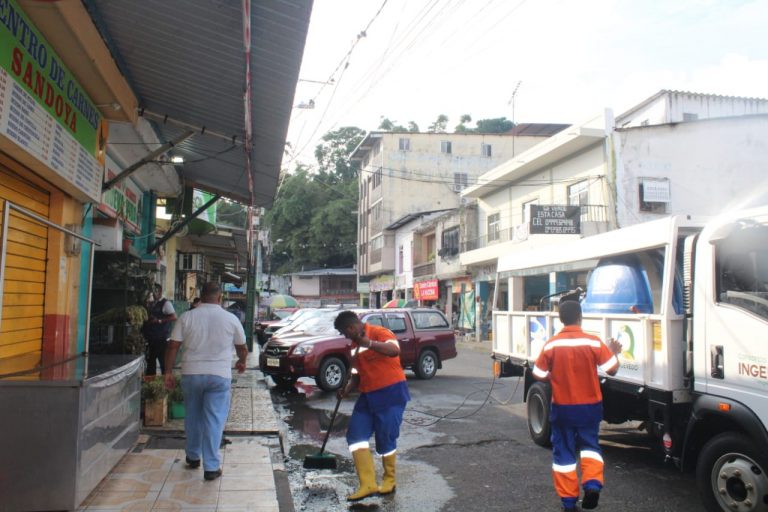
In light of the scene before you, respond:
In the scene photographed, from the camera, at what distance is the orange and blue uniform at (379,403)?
525 centimetres

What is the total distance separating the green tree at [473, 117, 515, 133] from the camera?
5400cm

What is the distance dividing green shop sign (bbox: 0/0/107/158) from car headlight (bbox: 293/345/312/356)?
17.6 feet

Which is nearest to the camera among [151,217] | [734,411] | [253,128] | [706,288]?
[734,411]

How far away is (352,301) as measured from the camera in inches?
2447

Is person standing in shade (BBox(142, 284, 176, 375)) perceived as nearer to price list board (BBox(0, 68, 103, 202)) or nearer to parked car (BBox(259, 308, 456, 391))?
parked car (BBox(259, 308, 456, 391))

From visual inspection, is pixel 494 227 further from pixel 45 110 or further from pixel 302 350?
pixel 45 110

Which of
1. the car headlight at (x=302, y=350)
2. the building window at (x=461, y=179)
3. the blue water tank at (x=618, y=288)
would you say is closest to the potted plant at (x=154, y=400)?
the car headlight at (x=302, y=350)

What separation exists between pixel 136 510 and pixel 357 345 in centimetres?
209

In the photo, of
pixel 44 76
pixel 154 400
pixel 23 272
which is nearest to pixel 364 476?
pixel 154 400

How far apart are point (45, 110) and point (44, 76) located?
0.29 meters

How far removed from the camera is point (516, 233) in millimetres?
→ 25797

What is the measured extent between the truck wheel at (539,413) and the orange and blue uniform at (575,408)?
2022 millimetres

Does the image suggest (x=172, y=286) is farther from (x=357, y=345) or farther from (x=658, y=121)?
(x=658, y=121)

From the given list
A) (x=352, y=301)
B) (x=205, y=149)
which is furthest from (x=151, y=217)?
(x=352, y=301)
